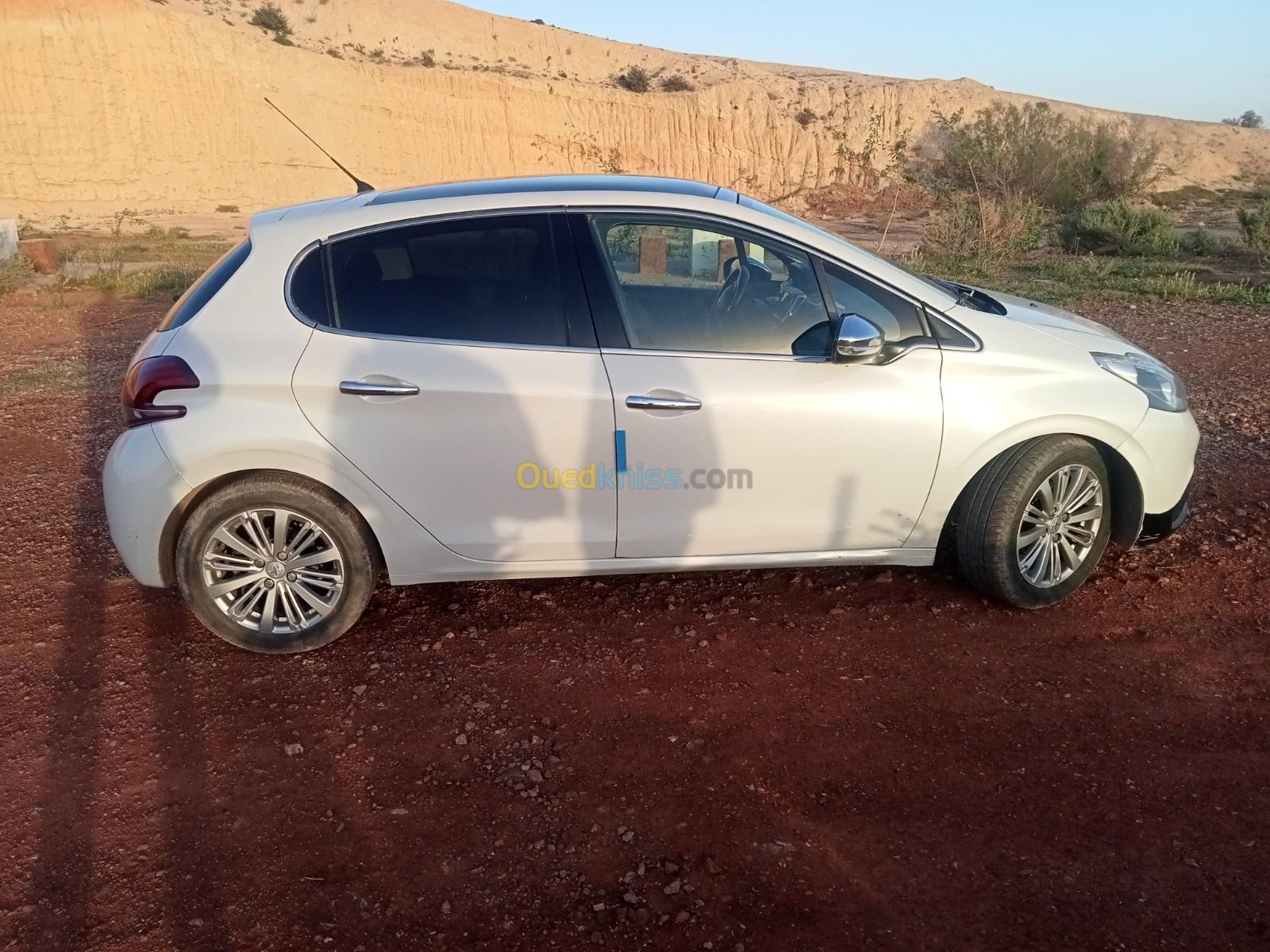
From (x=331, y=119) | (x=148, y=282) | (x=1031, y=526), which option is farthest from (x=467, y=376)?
(x=331, y=119)

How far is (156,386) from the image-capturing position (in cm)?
377

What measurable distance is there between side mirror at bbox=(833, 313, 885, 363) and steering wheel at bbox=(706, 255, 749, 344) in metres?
0.45

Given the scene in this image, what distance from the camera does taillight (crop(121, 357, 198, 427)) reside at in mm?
3760

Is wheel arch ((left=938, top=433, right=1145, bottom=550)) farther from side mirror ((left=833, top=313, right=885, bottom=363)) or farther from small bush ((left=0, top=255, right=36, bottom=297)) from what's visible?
small bush ((left=0, top=255, right=36, bottom=297))

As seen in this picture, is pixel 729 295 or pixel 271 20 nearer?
pixel 729 295

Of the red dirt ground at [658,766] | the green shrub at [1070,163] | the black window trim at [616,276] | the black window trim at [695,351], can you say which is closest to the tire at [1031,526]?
the red dirt ground at [658,766]

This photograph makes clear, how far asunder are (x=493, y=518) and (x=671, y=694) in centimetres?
98

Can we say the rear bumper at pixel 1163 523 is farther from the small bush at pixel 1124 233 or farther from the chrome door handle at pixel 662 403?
the small bush at pixel 1124 233

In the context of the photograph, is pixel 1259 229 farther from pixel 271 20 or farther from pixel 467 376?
pixel 271 20

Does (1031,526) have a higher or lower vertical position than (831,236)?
lower

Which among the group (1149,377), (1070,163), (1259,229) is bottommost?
(1149,377)

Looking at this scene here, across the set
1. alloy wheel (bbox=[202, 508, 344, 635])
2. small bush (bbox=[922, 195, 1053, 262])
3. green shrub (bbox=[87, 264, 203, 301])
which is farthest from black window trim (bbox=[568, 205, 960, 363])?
small bush (bbox=[922, 195, 1053, 262])

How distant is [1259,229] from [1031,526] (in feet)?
44.4

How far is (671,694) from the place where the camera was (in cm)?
372
